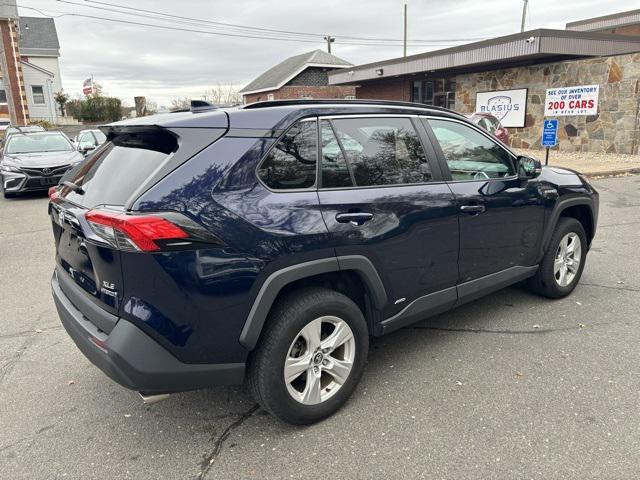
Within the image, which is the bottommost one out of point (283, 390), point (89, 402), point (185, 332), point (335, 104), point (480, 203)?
point (89, 402)

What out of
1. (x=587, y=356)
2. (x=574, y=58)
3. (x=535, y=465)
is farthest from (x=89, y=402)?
(x=574, y=58)

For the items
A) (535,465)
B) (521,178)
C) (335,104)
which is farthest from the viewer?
(521,178)

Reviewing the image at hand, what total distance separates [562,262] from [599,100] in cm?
1330

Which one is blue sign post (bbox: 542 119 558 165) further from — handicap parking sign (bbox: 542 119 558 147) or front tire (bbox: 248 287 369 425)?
front tire (bbox: 248 287 369 425)

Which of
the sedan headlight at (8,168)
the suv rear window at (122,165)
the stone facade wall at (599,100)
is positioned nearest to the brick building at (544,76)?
the stone facade wall at (599,100)

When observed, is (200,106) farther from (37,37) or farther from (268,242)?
(37,37)

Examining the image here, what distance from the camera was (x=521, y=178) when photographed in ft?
13.0

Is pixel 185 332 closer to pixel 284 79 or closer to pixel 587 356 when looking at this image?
pixel 587 356

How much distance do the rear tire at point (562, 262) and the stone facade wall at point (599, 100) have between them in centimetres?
1246

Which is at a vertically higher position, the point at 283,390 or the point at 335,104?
the point at 335,104

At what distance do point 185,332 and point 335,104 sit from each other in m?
1.62

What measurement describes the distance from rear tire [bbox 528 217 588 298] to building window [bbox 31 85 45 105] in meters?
44.0

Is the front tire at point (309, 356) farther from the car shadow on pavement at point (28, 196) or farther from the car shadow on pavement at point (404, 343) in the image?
the car shadow on pavement at point (28, 196)

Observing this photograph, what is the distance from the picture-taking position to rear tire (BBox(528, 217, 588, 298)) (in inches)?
171
